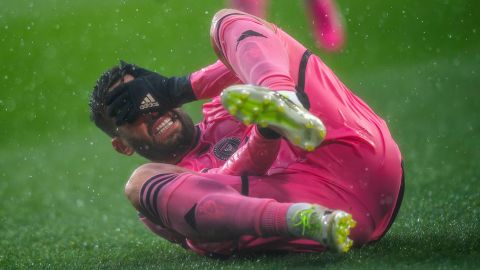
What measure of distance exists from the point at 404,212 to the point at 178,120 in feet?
3.01

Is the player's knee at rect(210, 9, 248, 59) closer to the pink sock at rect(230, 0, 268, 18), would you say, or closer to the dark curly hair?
the dark curly hair

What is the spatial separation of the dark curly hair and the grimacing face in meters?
0.02

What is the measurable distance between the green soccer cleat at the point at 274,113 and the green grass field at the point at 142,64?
93cm

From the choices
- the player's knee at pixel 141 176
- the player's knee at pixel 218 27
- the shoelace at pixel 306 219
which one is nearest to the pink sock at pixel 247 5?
the player's knee at pixel 218 27

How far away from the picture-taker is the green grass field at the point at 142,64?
117 inches

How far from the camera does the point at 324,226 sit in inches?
64.7

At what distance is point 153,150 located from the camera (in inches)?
88.6

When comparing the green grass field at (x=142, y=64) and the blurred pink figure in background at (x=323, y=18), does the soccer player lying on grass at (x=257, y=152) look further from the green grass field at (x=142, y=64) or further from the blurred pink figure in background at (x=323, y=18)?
the blurred pink figure in background at (x=323, y=18)

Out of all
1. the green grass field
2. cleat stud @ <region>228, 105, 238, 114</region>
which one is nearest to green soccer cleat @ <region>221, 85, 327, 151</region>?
cleat stud @ <region>228, 105, 238, 114</region>

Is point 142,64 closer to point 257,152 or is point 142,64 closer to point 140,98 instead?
point 140,98

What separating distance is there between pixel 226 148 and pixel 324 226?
0.63m

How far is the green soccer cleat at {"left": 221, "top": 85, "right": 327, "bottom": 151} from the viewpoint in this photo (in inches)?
63.3

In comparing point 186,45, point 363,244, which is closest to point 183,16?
point 186,45

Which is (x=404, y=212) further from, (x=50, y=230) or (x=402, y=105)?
(x=402, y=105)
